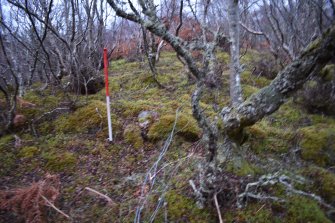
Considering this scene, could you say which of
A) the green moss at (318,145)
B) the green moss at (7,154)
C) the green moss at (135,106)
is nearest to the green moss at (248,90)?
the green moss at (318,145)

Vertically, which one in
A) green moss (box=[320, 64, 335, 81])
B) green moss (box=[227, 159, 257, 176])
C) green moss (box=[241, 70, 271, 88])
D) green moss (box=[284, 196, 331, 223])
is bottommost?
green moss (box=[284, 196, 331, 223])

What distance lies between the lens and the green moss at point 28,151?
3.41 meters

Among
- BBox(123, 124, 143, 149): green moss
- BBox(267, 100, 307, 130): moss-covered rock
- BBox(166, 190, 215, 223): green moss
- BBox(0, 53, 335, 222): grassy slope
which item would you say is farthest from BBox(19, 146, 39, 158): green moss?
BBox(267, 100, 307, 130): moss-covered rock

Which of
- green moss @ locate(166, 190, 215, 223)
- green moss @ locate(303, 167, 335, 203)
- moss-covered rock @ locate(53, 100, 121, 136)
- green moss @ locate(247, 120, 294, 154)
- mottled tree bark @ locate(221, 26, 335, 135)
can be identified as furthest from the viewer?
moss-covered rock @ locate(53, 100, 121, 136)

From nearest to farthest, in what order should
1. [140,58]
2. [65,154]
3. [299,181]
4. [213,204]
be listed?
[213,204], [299,181], [65,154], [140,58]

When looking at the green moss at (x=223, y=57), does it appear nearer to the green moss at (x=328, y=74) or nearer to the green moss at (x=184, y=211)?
the green moss at (x=328, y=74)

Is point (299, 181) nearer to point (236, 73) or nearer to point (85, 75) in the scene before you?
point (236, 73)

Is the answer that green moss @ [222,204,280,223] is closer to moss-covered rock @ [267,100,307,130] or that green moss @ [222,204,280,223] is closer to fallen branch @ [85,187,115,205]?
fallen branch @ [85,187,115,205]

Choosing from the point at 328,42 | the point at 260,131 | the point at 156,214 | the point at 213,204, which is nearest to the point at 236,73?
the point at 260,131

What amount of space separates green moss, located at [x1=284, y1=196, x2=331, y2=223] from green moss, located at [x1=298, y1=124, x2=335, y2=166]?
40.4 inches

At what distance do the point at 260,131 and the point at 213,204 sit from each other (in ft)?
5.74

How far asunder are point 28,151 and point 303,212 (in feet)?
10.8

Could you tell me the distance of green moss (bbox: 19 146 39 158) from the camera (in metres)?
3.41

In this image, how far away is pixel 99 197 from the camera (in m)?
2.80
